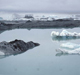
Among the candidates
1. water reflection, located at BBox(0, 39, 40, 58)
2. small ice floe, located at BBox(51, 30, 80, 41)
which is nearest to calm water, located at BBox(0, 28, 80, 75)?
water reflection, located at BBox(0, 39, 40, 58)

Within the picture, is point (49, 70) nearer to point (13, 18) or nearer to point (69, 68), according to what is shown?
point (69, 68)

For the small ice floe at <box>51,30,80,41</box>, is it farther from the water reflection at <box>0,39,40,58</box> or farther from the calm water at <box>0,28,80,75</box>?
the calm water at <box>0,28,80,75</box>

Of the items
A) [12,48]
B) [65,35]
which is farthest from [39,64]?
[65,35]

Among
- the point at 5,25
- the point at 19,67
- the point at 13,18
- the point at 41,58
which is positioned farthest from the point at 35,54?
the point at 5,25

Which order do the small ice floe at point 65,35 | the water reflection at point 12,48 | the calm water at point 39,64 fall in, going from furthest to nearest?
the small ice floe at point 65,35, the water reflection at point 12,48, the calm water at point 39,64

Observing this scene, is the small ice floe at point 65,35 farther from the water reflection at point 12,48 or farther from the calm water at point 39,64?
the calm water at point 39,64

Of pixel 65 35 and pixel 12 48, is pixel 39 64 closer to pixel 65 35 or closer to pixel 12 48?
pixel 12 48

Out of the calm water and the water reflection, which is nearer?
the calm water

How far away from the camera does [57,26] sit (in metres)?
7.14

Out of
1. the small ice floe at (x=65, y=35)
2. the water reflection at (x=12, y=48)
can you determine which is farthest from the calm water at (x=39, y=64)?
the small ice floe at (x=65, y=35)

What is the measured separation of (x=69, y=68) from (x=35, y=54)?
1.14 m

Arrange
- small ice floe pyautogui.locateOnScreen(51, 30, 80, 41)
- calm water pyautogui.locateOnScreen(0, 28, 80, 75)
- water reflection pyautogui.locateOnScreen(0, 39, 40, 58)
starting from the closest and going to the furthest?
calm water pyautogui.locateOnScreen(0, 28, 80, 75) → water reflection pyautogui.locateOnScreen(0, 39, 40, 58) → small ice floe pyautogui.locateOnScreen(51, 30, 80, 41)

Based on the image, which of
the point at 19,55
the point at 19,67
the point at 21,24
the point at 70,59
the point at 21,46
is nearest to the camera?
the point at 19,67

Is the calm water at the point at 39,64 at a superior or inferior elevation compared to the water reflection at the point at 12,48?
inferior
